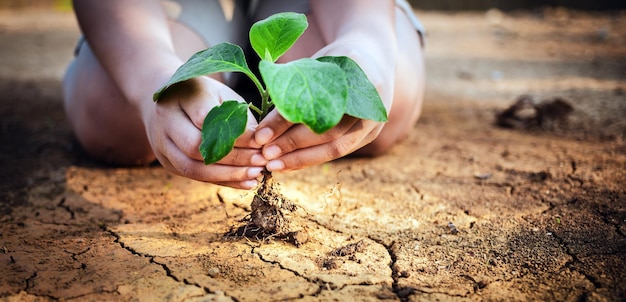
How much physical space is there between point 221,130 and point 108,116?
43.4 inches

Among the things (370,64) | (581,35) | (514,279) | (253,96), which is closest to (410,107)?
(253,96)

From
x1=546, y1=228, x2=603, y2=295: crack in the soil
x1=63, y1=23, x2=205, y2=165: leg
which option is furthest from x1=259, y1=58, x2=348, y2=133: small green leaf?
x1=63, y1=23, x2=205, y2=165: leg

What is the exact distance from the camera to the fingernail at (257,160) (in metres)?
1.37

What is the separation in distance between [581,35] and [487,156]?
3.73 meters

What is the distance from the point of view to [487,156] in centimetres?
230

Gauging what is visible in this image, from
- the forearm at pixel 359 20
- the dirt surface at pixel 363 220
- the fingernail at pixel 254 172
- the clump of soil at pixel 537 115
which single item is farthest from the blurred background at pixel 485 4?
the fingernail at pixel 254 172

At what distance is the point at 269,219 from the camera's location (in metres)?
1.52

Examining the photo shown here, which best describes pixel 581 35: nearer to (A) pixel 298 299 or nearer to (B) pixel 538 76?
(B) pixel 538 76

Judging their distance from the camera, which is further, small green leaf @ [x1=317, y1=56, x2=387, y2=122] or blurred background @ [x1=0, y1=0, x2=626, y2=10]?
blurred background @ [x1=0, y1=0, x2=626, y2=10]

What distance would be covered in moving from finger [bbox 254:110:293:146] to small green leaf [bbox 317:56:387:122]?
0.55ft

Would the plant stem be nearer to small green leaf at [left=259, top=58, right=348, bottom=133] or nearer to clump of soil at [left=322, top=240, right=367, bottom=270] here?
small green leaf at [left=259, top=58, right=348, bottom=133]

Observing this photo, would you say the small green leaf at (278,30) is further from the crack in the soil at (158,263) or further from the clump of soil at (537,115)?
the clump of soil at (537,115)

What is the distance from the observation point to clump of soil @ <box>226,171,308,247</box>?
150 centimetres

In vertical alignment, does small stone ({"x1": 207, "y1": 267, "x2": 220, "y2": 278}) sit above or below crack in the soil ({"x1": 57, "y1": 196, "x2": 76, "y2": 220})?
above
